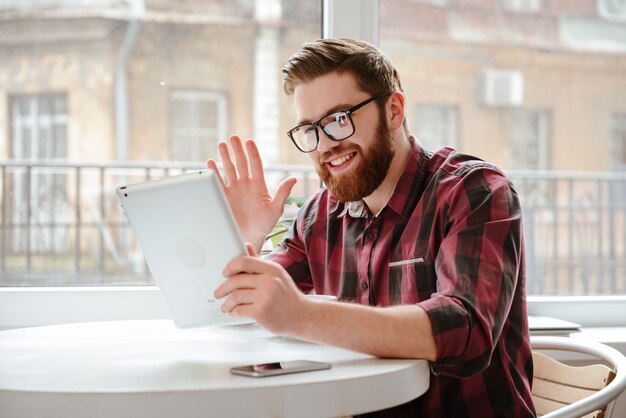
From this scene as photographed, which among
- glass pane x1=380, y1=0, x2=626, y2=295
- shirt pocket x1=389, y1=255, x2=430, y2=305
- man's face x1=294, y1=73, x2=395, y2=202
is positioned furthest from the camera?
glass pane x1=380, y1=0, x2=626, y2=295

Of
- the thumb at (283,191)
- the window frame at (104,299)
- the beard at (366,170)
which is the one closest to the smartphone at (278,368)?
the beard at (366,170)

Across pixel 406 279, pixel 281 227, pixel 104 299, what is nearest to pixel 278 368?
pixel 406 279

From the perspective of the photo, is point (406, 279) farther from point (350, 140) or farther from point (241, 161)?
point (241, 161)

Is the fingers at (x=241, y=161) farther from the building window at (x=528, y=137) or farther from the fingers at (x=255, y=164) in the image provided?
the building window at (x=528, y=137)

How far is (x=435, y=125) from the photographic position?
3.04m

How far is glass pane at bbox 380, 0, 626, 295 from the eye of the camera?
2.96m

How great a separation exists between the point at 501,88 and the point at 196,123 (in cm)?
111

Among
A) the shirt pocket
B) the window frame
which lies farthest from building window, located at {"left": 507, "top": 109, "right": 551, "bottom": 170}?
the shirt pocket

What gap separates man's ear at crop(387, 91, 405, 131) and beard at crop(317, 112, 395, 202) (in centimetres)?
2

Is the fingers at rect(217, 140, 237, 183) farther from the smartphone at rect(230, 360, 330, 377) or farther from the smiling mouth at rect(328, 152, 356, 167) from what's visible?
the smartphone at rect(230, 360, 330, 377)

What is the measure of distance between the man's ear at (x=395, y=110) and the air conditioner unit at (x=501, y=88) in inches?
47.6

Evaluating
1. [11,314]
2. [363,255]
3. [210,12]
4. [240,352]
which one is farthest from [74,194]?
[240,352]

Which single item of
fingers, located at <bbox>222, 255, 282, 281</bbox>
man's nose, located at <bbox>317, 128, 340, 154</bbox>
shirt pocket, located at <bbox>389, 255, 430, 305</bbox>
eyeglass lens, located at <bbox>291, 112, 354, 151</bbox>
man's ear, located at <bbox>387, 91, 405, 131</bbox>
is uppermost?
man's ear, located at <bbox>387, 91, 405, 131</bbox>

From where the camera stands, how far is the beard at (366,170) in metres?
1.84
